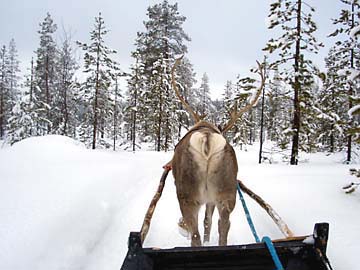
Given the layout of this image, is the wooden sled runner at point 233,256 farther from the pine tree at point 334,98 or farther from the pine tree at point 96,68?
the pine tree at point 96,68

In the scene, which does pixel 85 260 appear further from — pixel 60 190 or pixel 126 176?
pixel 126 176

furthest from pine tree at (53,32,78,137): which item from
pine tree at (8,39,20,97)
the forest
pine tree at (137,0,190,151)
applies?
pine tree at (8,39,20,97)

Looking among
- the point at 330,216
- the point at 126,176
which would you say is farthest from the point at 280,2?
the point at 330,216

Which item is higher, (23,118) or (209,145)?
(23,118)

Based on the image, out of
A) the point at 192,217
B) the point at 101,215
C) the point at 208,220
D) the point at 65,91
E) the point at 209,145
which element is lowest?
the point at 101,215

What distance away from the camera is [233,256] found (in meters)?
2.17

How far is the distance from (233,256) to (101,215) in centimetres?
361

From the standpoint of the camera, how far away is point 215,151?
3.12 metres

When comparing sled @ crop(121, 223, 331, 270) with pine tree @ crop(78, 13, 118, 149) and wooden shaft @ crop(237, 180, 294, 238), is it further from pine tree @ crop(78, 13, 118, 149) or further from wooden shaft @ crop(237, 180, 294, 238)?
pine tree @ crop(78, 13, 118, 149)

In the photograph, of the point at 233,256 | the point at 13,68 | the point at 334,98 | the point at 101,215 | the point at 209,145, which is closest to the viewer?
the point at 233,256

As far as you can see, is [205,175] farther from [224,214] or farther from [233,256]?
[233,256]

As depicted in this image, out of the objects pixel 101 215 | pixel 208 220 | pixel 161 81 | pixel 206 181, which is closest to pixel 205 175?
pixel 206 181

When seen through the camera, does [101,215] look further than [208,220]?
Yes

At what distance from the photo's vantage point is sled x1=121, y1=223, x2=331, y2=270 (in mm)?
2026
